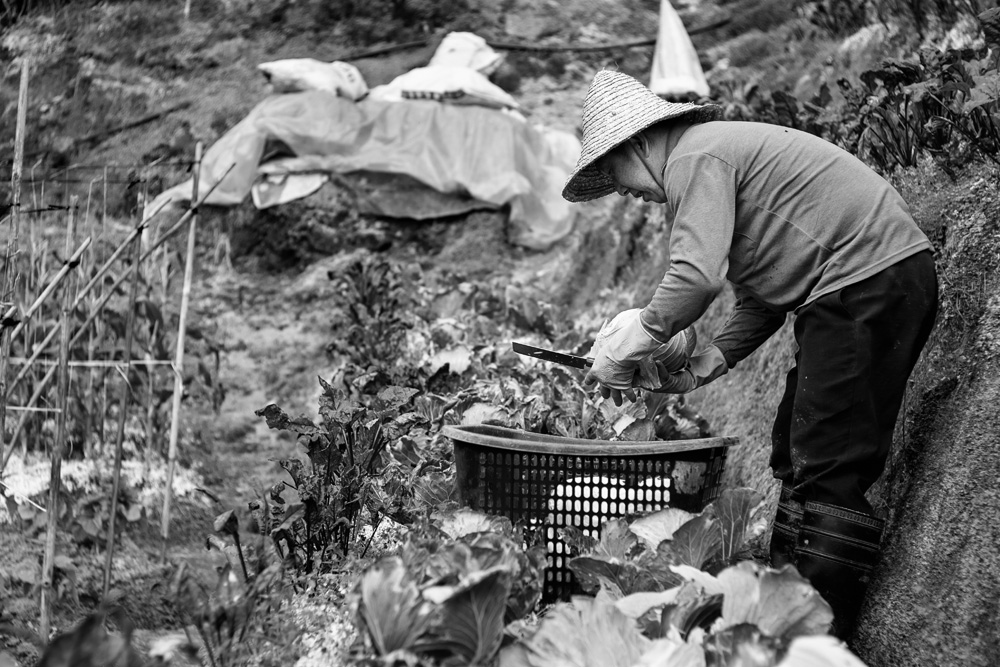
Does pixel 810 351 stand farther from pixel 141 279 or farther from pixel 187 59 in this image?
pixel 187 59

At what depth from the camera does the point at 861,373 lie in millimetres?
1795

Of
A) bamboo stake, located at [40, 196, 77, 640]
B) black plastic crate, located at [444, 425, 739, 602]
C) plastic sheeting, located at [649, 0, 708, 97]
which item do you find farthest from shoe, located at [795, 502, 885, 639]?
plastic sheeting, located at [649, 0, 708, 97]

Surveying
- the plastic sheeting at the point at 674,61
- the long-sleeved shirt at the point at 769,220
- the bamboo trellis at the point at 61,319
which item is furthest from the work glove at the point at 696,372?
the plastic sheeting at the point at 674,61

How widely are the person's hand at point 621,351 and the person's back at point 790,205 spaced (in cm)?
25

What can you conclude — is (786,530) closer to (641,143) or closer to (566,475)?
(566,475)

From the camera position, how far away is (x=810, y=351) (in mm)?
1883

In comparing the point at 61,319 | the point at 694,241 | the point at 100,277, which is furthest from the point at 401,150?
the point at 694,241

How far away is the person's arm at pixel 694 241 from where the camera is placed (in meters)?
1.77

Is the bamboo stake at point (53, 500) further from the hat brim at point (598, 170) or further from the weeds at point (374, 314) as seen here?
the weeds at point (374, 314)

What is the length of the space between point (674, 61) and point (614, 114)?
672 cm

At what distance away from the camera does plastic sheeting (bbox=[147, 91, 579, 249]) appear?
6379 millimetres

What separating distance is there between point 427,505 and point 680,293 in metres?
0.94

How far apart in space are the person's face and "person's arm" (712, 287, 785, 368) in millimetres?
421

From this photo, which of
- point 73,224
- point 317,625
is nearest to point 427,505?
point 317,625
